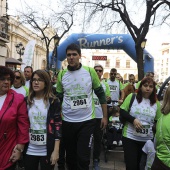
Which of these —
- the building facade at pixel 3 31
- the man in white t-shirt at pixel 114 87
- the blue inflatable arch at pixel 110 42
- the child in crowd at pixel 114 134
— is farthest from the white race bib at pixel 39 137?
the building facade at pixel 3 31

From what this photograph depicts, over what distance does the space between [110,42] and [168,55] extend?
95853mm

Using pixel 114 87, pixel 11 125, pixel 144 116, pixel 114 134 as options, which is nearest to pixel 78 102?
pixel 144 116

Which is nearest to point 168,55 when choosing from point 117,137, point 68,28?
point 68,28

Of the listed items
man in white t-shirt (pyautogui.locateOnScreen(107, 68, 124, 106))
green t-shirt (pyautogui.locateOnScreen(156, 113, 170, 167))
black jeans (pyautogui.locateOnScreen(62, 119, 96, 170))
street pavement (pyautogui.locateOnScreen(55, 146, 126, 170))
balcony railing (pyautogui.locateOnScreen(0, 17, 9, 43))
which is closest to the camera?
green t-shirt (pyautogui.locateOnScreen(156, 113, 170, 167))

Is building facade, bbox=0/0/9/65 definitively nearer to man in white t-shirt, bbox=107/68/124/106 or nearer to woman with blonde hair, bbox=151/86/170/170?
man in white t-shirt, bbox=107/68/124/106

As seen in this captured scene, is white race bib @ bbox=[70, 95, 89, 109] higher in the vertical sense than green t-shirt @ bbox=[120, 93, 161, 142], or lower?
higher

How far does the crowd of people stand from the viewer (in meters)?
2.82

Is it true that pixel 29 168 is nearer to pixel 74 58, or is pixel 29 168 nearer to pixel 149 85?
pixel 74 58

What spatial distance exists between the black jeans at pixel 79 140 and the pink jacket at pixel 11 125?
0.84m

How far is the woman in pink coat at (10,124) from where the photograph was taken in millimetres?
2793

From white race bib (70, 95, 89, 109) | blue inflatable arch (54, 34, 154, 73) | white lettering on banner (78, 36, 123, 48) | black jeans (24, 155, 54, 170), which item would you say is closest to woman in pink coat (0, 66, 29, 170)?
black jeans (24, 155, 54, 170)

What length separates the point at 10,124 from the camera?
2.81 metres

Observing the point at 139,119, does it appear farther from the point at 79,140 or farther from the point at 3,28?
the point at 3,28

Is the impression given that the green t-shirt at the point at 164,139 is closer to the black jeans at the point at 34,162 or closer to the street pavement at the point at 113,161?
the black jeans at the point at 34,162
